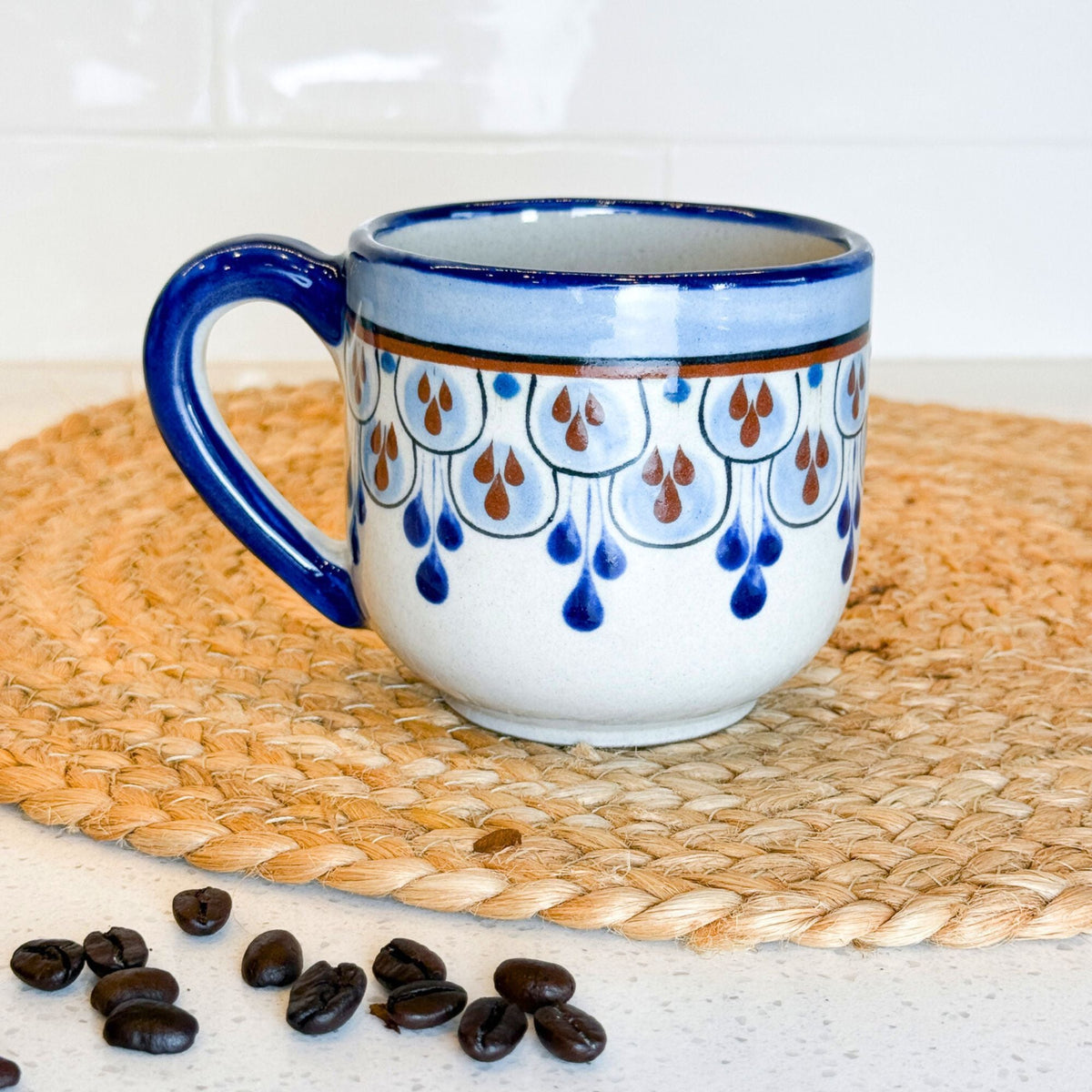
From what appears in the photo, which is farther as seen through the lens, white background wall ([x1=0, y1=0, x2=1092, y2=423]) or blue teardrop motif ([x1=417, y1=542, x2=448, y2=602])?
white background wall ([x1=0, y1=0, x2=1092, y2=423])

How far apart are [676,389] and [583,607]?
8 centimetres

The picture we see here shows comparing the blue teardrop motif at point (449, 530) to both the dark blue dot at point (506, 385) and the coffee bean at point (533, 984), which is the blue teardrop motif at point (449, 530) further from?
the coffee bean at point (533, 984)

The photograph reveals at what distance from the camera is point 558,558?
1.65 feet

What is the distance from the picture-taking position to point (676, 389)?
0.49 meters

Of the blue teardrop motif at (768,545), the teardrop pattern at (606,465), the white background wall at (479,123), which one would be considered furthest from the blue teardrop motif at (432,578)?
the white background wall at (479,123)

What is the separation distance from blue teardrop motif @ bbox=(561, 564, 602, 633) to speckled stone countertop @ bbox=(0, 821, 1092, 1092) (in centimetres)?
10

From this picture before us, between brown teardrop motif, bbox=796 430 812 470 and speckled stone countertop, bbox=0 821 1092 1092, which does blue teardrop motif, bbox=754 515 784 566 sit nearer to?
brown teardrop motif, bbox=796 430 812 470

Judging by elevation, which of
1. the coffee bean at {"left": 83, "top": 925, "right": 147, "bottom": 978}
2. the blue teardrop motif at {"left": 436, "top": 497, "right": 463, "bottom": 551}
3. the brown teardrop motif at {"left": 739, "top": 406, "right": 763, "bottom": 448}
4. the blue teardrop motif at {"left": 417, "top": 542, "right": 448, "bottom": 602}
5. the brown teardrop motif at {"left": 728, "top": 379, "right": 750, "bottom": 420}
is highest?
the brown teardrop motif at {"left": 728, "top": 379, "right": 750, "bottom": 420}

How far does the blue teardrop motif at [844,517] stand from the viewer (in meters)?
0.54

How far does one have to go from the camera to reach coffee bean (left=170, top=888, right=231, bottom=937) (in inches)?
17.5

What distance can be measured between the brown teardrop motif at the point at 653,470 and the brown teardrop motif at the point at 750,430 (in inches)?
1.1

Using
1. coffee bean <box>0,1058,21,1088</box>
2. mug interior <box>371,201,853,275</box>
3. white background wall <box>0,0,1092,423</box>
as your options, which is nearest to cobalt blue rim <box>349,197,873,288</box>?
mug interior <box>371,201,853,275</box>

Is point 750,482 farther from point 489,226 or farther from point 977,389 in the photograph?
point 977,389

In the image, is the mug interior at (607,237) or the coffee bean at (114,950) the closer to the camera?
the coffee bean at (114,950)
